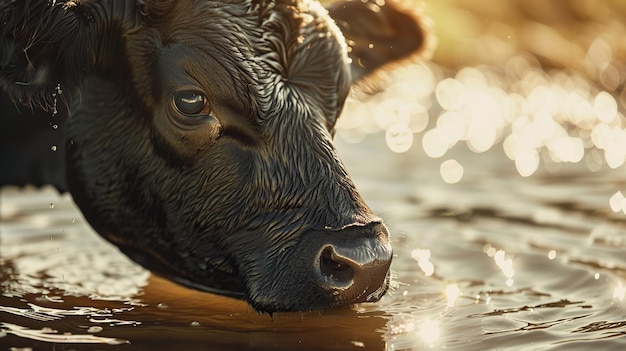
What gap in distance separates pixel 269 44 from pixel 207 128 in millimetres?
419

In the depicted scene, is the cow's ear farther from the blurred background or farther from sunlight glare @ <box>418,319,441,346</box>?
the blurred background

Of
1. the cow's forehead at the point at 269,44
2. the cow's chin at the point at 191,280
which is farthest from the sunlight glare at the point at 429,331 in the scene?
the cow's forehead at the point at 269,44

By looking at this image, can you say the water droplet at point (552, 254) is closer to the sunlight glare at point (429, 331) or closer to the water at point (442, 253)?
the water at point (442, 253)

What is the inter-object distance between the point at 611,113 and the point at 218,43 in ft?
21.7

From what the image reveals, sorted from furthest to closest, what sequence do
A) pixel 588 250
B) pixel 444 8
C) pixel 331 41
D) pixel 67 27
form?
pixel 444 8 < pixel 588 250 < pixel 331 41 < pixel 67 27

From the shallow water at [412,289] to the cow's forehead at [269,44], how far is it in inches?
32.3

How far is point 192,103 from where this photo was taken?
4062mm

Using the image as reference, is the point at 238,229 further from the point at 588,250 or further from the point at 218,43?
the point at 588,250

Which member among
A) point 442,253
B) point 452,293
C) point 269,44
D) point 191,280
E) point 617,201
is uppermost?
point 269,44

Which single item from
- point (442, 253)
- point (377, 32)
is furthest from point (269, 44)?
point (442, 253)

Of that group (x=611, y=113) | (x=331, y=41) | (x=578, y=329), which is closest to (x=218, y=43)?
(x=331, y=41)

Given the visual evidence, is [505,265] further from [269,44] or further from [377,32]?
[269,44]

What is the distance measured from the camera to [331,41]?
448 centimetres

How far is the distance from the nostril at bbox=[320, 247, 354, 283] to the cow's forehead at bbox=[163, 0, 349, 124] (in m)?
0.63
